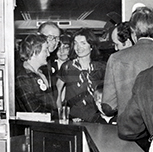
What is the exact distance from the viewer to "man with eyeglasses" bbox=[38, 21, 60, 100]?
9.77ft

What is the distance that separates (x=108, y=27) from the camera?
2.85m

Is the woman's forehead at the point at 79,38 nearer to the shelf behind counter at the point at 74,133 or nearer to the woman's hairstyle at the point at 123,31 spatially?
the woman's hairstyle at the point at 123,31

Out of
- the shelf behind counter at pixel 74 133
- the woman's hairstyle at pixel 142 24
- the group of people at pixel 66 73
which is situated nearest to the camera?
the shelf behind counter at pixel 74 133

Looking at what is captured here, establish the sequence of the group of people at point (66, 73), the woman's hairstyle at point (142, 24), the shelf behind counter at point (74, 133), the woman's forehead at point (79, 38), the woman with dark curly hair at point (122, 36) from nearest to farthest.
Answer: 1. the shelf behind counter at point (74, 133)
2. the woman's hairstyle at point (142, 24)
3. the woman with dark curly hair at point (122, 36)
4. the group of people at point (66, 73)
5. the woman's forehead at point (79, 38)

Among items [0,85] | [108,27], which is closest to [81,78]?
[108,27]

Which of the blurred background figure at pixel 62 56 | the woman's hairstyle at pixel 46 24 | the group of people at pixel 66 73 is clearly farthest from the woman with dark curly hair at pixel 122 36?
the woman's hairstyle at pixel 46 24

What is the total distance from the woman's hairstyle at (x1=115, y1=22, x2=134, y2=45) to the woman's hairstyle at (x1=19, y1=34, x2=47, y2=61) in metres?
0.57

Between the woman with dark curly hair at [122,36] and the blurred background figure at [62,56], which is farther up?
the woman with dark curly hair at [122,36]

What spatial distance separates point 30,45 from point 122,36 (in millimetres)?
715

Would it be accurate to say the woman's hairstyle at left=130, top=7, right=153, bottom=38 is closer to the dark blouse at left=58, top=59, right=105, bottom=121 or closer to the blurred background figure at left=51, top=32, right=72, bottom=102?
the dark blouse at left=58, top=59, right=105, bottom=121

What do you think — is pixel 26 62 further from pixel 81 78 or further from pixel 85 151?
pixel 85 151

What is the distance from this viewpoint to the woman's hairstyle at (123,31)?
8.94 feet

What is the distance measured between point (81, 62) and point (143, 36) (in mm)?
885

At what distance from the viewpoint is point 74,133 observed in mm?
2652
